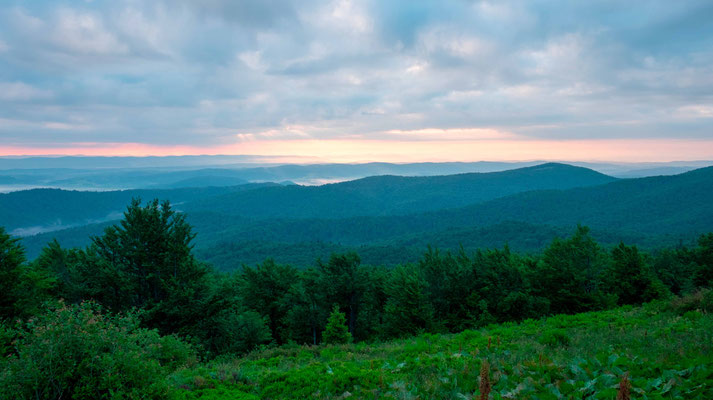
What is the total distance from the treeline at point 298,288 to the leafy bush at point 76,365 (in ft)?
23.2

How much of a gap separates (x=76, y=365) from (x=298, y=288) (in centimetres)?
2681

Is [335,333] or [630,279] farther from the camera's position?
[630,279]

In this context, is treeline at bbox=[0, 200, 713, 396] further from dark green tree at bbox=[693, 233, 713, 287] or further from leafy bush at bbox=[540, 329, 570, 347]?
leafy bush at bbox=[540, 329, 570, 347]

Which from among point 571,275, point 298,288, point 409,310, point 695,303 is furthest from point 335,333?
point 571,275

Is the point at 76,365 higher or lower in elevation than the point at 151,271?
higher

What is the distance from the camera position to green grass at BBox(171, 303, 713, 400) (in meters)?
6.57

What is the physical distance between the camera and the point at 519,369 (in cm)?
807

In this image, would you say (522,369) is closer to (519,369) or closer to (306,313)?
(519,369)

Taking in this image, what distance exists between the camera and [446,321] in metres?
29.1

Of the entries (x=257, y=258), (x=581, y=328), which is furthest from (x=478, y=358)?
(x=257, y=258)

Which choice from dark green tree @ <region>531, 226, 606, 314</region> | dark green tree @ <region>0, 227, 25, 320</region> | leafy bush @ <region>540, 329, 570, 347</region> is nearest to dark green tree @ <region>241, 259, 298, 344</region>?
dark green tree @ <region>0, 227, 25, 320</region>

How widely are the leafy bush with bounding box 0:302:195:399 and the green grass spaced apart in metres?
2.20

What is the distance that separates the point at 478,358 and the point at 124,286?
66.9 ft

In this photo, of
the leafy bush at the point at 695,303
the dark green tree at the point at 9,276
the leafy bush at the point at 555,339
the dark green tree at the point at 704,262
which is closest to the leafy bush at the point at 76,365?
the leafy bush at the point at 555,339
